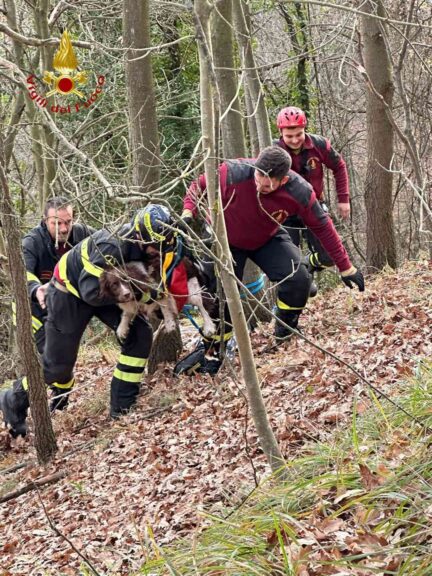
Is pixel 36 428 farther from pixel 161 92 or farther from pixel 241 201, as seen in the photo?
pixel 161 92

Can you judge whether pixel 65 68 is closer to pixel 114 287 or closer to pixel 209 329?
pixel 114 287

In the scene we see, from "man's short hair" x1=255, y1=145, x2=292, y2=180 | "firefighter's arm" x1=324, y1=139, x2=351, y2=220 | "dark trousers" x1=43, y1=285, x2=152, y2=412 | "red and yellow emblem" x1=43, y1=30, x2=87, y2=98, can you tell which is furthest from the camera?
"firefighter's arm" x1=324, y1=139, x2=351, y2=220

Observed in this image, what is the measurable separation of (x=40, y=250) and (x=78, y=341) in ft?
4.10

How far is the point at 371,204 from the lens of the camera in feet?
32.6

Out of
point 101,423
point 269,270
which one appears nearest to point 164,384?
point 101,423

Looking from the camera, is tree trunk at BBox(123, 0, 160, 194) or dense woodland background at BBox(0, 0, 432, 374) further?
tree trunk at BBox(123, 0, 160, 194)

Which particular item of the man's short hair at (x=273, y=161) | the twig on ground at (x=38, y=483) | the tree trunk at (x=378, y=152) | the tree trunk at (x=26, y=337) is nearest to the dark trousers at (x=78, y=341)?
the tree trunk at (x=26, y=337)

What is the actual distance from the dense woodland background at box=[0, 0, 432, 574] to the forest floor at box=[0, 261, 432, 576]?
2.13 feet

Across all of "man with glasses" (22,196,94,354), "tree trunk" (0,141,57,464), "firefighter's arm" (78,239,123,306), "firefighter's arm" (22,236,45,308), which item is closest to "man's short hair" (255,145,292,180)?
"firefighter's arm" (78,239,123,306)

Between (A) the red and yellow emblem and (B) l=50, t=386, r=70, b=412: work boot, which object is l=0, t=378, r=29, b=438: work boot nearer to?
(B) l=50, t=386, r=70, b=412: work boot

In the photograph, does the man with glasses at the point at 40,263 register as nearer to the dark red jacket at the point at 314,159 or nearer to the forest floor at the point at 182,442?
the forest floor at the point at 182,442

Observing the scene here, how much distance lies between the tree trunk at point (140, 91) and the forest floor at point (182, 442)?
209cm

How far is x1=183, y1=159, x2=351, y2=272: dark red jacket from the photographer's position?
710 centimetres

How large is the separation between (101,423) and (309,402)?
270 cm
